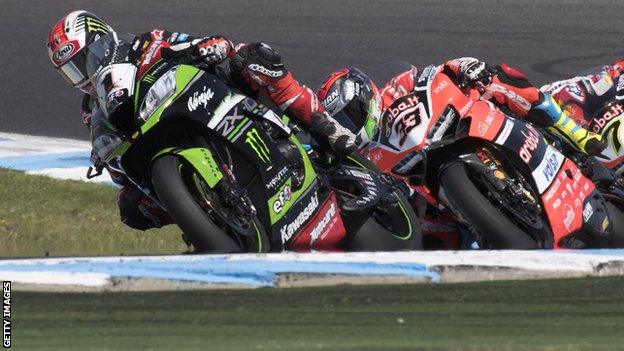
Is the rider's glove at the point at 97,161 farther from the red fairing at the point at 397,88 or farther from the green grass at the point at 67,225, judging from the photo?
the red fairing at the point at 397,88

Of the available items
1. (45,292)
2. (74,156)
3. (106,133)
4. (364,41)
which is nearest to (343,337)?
(45,292)

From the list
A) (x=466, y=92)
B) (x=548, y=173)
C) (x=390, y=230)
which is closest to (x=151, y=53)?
(x=390, y=230)

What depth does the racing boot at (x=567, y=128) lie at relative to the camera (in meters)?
8.00

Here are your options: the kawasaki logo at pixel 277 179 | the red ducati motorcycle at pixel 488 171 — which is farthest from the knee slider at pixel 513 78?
the kawasaki logo at pixel 277 179

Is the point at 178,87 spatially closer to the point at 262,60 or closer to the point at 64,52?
the point at 262,60

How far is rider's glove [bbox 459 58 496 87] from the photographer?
7914mm

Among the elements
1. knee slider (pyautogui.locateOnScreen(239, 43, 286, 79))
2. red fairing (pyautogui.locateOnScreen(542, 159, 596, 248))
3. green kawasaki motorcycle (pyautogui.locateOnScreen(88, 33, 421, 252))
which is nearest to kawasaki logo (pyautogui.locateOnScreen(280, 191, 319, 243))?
green kawasaki motorcycle (pyautogui.locateOnScreen(88, 33, 421, 252))

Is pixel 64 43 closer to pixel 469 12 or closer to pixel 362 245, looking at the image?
pixel 362 245

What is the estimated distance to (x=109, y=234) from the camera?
8.95 meters

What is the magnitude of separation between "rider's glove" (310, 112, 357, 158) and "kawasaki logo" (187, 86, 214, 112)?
23.6 inches

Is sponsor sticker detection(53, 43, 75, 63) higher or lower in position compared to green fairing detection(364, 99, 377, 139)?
higher

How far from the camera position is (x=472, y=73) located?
791 cm

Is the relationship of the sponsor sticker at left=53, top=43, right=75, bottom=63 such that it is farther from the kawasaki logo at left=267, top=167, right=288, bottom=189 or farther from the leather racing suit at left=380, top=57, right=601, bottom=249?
the leather racing suit at left=380, top=57, right=601, bottom=249

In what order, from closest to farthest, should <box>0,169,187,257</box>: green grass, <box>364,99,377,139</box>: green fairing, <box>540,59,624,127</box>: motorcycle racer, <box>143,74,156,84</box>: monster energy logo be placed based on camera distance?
<box>143,74,156,84</box>: monster energy logo < <box>364,99,377,139</box>: green fairing < <box>540,59,624,127</box>: motorcycle racer < <box>0,169,187,257</box>: green grass
